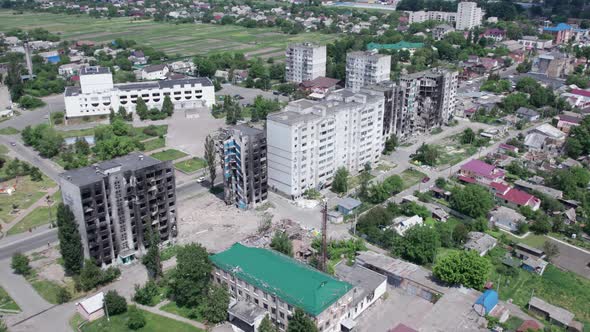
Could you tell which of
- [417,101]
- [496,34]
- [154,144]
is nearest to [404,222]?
[417,101]

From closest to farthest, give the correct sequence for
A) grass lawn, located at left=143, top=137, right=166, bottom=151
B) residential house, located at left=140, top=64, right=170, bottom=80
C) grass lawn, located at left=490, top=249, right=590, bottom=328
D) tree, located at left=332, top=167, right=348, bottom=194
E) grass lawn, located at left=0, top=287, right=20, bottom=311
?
grass lawn, located at left=0, top=287, right=20, bottom=311 → grass lawn, located at left=490, top=249, right=590, bottom=328 → tree, located at left=332, top=167, right=348, bottom=194 → grass lawn, located at left=143, top=137, right=166, bottom=151 → residential house, located at left=140, top=64, right=170, bottom=80

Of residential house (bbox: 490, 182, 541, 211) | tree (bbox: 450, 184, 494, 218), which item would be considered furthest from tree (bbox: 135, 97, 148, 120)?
residential house (bbox: 490, 182, 541, 211)

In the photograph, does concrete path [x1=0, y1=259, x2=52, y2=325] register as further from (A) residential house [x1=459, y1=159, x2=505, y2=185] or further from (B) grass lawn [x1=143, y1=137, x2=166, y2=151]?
(A) residential house [x1=459, y1=159, x2=505, y2=185]

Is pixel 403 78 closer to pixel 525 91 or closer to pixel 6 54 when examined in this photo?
pixel 525 91

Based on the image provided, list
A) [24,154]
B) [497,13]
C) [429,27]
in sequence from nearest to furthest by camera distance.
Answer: [24,154], [429,27], [497,13]

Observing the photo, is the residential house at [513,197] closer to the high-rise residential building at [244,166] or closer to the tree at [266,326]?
the high-rise residential building at [244,166]

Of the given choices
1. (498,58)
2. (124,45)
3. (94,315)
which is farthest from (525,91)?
(124,45)
